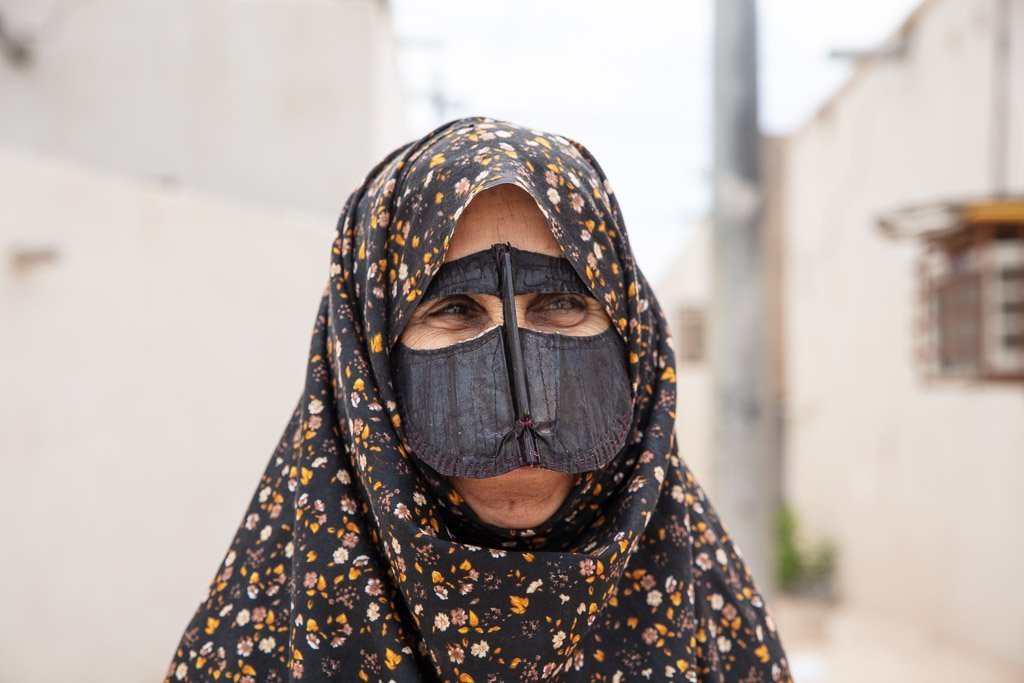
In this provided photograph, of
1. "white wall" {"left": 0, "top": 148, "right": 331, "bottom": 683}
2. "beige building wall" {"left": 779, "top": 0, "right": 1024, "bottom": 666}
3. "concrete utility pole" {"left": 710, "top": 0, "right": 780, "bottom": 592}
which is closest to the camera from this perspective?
"concrete utility pole" {"left": 710, "top": 0, "right": 780, "bottom": 592}

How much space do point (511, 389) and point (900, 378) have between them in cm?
723

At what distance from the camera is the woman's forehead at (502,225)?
1.44 metres

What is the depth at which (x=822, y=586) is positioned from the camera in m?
9.74

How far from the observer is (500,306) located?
142 centimetres

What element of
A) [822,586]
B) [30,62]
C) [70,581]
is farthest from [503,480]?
[822,586]

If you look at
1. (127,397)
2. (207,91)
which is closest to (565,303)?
(127,397)

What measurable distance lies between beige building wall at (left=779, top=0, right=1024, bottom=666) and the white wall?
363cm

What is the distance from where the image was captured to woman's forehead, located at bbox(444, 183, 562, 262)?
1.44 meters

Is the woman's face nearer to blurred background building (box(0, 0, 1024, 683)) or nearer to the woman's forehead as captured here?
the woman's forehead

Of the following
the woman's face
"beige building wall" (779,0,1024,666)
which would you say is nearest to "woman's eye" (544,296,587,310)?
the woman's face

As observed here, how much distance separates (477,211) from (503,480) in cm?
39

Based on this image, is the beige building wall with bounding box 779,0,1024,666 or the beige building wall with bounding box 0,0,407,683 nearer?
the beige building wall with bounding box 0,0,407,683

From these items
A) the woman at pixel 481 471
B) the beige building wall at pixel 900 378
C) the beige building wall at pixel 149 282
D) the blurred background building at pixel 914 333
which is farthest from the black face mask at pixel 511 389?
the beige building wall at pixel 900 378

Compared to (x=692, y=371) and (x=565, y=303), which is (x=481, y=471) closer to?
(x=565, y=303)
